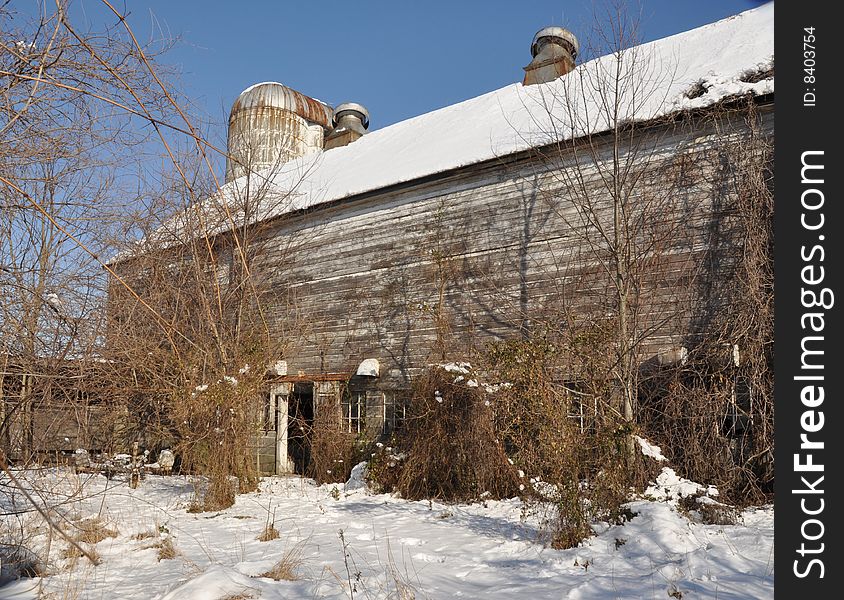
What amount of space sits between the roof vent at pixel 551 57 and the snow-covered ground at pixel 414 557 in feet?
31.7

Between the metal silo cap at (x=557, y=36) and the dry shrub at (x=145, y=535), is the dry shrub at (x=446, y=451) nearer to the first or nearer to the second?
the dry shrub at (x=145, y=535)

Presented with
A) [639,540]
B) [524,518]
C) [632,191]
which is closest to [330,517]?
[524,518]

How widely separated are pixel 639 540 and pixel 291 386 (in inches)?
351

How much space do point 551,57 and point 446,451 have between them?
946 cm

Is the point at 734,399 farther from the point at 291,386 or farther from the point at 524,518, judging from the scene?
the point at 291,386

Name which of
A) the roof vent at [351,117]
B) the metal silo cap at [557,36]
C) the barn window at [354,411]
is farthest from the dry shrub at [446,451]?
the roof vent at [351,117]

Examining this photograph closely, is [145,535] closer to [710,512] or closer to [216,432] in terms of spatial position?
[216,432]

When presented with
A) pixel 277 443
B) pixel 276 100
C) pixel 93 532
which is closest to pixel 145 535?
pixel 93 532

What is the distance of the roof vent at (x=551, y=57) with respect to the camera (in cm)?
1439

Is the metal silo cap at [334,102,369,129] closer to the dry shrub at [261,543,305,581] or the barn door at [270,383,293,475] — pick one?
the barn door at [270,383,293,475]

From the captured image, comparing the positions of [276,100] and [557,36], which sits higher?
[276,100]

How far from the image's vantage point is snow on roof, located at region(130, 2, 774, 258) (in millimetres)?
9539

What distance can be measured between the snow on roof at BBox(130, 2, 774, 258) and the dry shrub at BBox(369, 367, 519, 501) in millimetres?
3983

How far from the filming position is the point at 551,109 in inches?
451
